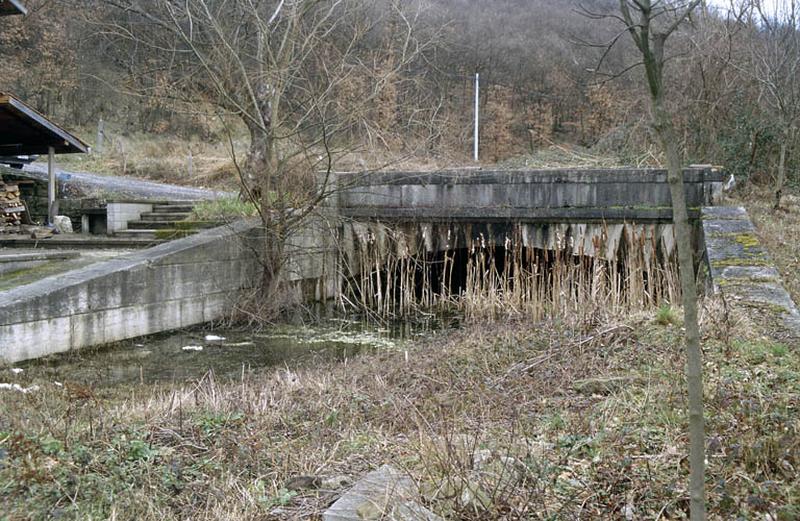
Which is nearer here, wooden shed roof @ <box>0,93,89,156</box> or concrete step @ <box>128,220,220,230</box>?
concrete step @ <box>128,220,220,230</box>

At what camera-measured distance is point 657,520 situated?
9.24 feet

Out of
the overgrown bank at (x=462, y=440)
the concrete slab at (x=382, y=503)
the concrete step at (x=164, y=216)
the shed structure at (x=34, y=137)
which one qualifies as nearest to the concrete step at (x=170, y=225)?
the concrete step at (x=164, y=216)

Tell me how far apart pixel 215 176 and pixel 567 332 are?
62.5ft

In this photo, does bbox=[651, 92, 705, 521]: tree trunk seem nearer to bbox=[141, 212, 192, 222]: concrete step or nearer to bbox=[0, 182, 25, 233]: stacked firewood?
bbox=[141, 212, 192, 222]: concrete step

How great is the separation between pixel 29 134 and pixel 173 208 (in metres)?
4.05

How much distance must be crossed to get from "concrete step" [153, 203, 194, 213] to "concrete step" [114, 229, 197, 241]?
124cm

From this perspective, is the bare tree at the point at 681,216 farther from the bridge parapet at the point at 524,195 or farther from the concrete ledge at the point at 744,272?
the bridge parapet at the point at 524,195

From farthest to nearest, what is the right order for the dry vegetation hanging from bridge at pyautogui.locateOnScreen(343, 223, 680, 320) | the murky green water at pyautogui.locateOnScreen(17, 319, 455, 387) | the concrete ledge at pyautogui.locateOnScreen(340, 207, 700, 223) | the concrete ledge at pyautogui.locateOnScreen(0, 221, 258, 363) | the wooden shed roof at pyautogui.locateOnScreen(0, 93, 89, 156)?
the wooden shed roof at pyautogui.locateOnScreen(0, 93, 89, 156) < the concrete ledge at pyautogui.locateOnScreen(340, 207, 700, 223) < the dry vegetation hanging from bridge at pyautogui.locateOnScreen(343, 223, 680, 320) < the concrete ledge at pyautogui.locateOnScreen(0, 221, 258, 363) < the murky green water at pyautogui.locateOnScreen(17, 319, 455, 387)

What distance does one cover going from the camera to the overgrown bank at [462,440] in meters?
3.10

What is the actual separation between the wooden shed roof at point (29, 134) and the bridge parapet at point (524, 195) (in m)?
6.67

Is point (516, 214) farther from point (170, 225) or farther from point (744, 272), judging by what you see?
point (170, 225)

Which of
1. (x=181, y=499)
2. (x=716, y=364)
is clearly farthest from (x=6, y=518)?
(x=716, y=364)

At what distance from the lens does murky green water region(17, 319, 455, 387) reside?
8.30 meters

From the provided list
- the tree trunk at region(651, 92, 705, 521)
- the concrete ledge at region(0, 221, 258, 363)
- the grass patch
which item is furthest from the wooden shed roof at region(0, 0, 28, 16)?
the tree trunk at region(651, 92, 705, 521)
